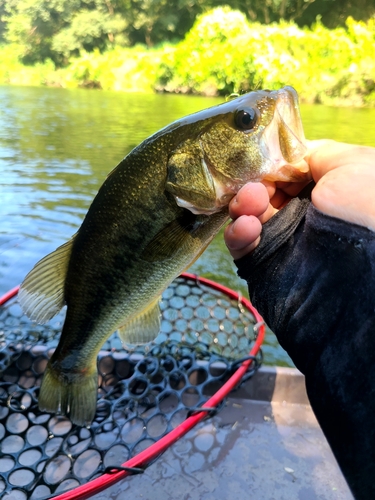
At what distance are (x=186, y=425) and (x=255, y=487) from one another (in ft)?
1.88

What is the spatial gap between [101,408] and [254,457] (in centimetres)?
97

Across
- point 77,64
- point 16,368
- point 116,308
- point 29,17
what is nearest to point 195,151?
point 116,308

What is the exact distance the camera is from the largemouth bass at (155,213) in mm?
1566

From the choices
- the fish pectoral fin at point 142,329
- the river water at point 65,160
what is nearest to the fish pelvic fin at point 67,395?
the fish pectoral fin at point 142,329

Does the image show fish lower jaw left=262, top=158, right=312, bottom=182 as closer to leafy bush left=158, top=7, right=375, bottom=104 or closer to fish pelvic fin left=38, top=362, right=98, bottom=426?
fish pelvic fin left=38, top=362, right=98, bottom=426

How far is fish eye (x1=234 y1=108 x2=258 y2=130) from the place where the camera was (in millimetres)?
1549

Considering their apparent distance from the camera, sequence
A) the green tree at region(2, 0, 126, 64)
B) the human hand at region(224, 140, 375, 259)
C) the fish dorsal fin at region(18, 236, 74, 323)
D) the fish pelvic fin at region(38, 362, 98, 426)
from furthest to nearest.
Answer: the green tree at region(2, 0, 126, 64) < the fish pelvic fin at region(38, 362, 98, 426) < the fish dorsal fin at region(18, 236, 74, 323) < the human hand at region(224, 140, 375, 259)

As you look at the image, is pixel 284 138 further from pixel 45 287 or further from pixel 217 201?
pixel 45 287

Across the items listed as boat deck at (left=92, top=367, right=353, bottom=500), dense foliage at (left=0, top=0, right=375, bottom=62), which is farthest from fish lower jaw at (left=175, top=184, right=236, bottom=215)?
dense foliage at (left=0, top=0, right=375, bottom=62)

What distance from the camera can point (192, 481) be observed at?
2.34 meters

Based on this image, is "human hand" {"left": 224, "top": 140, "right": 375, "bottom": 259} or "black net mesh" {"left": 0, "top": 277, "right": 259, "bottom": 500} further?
"black net mesh" {"left": 0, "top": 277, "right": 259, "bottom": 500}

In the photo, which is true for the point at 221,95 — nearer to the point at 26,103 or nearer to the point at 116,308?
the point at 26,103

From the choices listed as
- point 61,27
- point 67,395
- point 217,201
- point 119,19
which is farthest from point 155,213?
point 61,27

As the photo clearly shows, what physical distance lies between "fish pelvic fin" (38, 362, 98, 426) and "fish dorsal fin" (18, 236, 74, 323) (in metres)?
0.30
